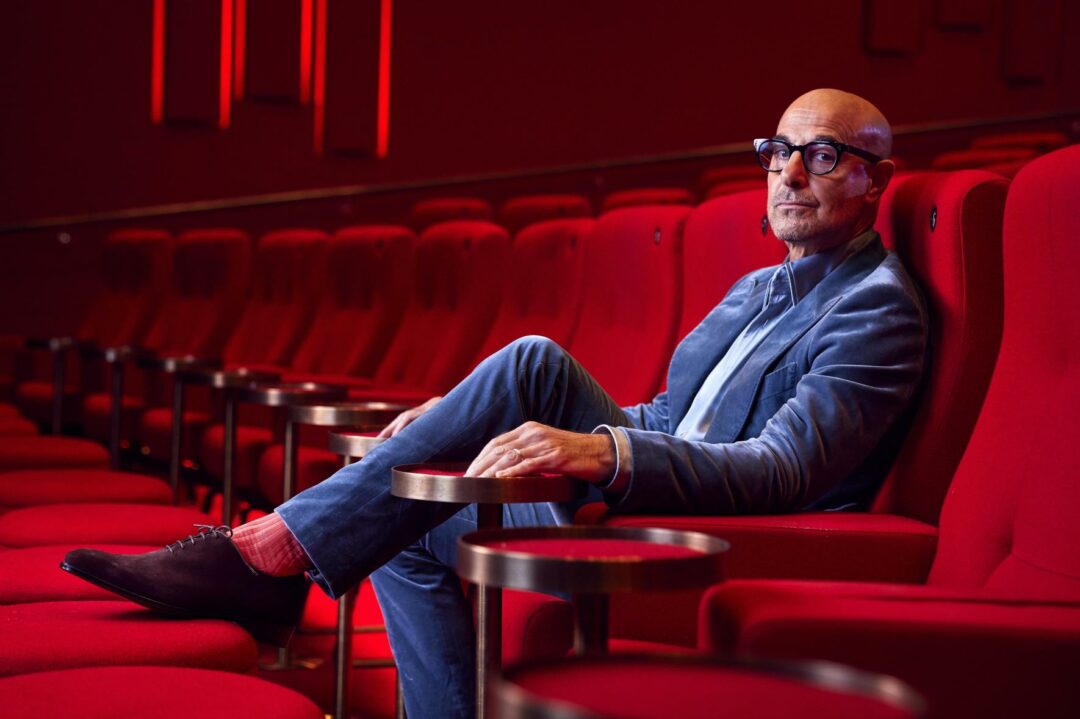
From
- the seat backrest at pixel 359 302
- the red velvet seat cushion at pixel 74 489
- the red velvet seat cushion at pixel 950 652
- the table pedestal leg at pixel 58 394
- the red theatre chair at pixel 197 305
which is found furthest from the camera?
the red theatre chair at pixel 197 305

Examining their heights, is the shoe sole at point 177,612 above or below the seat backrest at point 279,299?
below

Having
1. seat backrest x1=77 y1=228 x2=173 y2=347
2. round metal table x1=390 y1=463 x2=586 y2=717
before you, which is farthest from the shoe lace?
seat backrest x1=77 y1=228 x2=173 y2=347

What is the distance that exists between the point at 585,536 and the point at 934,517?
1.64 feet

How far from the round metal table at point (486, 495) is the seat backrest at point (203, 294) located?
319cm

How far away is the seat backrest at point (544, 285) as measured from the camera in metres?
2.61

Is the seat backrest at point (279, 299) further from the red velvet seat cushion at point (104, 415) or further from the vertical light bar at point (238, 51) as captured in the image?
the vertical light bar at point (238, 51)

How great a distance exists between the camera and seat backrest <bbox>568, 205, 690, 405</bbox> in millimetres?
2207

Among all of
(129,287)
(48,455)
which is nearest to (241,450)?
(48,455)

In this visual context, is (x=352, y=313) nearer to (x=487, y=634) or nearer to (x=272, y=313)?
(x=272, y=313)

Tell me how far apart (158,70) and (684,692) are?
19.1ft

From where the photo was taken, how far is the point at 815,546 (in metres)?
1.17

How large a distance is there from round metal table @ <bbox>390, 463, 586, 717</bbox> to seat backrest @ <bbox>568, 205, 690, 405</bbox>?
1017 mm

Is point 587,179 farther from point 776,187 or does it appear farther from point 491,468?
point 491,468

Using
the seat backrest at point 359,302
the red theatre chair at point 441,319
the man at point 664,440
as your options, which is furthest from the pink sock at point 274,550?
the seat backrest at point 359,302
